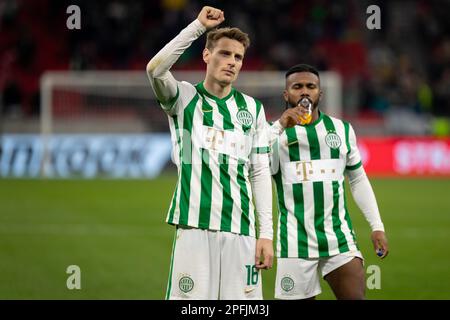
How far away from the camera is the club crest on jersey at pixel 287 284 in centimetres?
579

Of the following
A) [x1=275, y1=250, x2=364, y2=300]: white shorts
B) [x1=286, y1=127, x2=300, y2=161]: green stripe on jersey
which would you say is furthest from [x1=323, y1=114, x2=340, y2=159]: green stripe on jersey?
[x1=275, y1=250, x2=364, y2=300]: white shorts

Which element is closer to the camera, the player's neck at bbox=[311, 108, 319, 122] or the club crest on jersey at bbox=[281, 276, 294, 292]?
the club crest on jersey at bbox=[281, 276, 294, 292]

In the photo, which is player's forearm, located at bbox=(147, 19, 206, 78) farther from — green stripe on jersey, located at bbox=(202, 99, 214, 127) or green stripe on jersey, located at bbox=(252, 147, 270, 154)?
green stripe on jersey, located at bbox=(252, 147, 270, 154)

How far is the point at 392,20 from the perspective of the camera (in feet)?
89.5

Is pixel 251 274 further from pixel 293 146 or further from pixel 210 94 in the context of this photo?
pixel 293 146

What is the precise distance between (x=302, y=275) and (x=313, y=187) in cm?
54

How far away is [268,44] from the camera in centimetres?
2495

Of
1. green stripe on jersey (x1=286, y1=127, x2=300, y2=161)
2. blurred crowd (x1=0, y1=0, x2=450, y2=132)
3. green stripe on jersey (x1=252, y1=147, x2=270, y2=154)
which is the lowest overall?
green stripe on jersey (x1=252, y1=147, x2=270, y2=154)

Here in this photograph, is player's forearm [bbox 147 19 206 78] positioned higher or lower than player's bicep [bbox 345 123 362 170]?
higher

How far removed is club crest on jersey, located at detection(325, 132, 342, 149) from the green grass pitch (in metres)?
2.57

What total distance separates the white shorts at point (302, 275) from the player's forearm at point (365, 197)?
25cm

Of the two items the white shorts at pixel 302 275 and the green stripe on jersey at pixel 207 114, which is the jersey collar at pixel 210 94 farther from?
the white shorts at pixel 302 275

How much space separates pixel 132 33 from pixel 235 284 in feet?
64.9

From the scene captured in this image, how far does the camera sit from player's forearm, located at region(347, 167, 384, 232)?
19.5 feet
